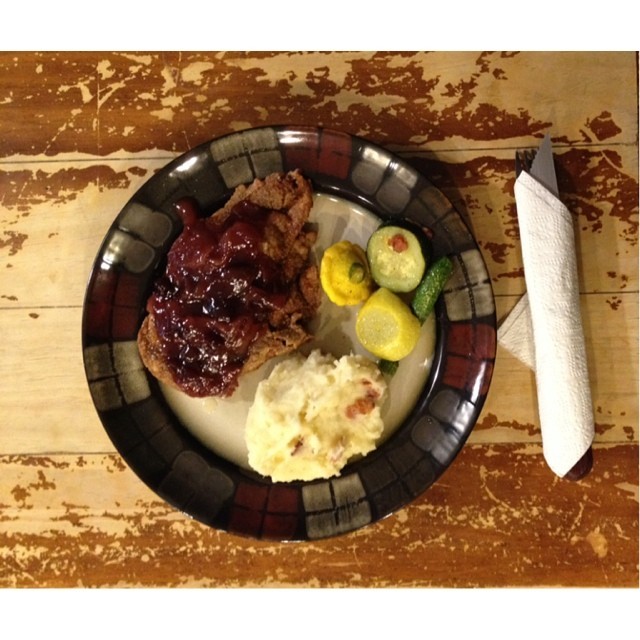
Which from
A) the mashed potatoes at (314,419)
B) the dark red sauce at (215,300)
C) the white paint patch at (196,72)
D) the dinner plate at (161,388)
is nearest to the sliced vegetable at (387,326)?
the mashed potatoes at (314,419)

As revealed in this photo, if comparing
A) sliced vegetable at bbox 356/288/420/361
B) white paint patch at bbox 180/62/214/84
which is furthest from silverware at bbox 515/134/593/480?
white paint patch at bbox 180/62/214/84

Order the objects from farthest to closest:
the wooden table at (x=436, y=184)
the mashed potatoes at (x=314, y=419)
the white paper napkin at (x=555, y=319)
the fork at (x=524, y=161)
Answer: the wooden table at (x=436, y=184), the fork at (x=524, y=161), the white paper napkin at (x=555, y=319), the mashed potatoes at (x=314, y=419)

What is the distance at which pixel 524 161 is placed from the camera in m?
3.55

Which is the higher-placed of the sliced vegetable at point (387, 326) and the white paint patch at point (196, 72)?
the white paint patch at point (196, 72)

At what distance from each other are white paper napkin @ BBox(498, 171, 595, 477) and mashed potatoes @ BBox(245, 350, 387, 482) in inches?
40.8

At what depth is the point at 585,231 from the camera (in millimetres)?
3660

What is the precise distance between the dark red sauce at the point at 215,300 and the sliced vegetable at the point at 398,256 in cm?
Answer: 60

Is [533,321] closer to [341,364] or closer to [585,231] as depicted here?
[585,231]

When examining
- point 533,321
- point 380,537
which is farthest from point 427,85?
point 380,537

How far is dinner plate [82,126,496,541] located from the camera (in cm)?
337

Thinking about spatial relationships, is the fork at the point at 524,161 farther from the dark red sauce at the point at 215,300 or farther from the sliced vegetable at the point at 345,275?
the dark red sauce at the point at 215,300

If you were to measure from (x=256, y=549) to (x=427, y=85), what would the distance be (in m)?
3.18

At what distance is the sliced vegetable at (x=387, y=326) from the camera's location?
3.30 metres

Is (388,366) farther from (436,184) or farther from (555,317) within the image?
(436,184)
